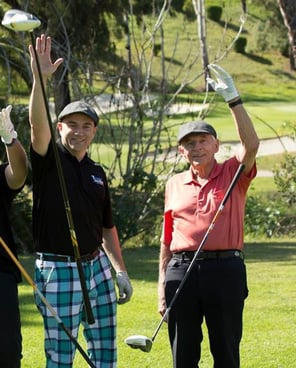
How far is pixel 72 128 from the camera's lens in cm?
514

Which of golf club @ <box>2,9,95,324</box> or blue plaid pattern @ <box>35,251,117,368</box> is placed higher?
golf club @ <box>2,9,95,324</box>

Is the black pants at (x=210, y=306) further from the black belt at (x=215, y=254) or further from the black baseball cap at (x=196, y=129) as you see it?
the black baseball cap at (x=196, y=129)

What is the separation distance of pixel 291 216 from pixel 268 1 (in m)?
23.4

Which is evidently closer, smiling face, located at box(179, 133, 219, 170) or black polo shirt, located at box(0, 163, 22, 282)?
black polo shirt, located at box(0, 163, 22, 282)

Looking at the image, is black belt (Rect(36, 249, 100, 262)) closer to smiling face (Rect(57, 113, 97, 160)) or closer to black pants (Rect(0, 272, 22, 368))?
black pants (Rect(0, 272, 22, 368))

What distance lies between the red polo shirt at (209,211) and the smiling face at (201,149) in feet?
0.26

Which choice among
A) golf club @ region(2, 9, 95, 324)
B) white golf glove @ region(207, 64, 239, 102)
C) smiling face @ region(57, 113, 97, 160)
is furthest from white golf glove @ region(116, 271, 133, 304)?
white golf glove @ region(207, 64, 239, 102)

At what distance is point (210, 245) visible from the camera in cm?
520

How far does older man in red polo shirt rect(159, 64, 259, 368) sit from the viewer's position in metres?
5.20

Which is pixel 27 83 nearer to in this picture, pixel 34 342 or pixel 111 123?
pixel 111 123

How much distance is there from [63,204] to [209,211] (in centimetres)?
78

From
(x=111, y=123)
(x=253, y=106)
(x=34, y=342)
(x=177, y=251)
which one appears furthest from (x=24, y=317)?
(x=253, y=106)

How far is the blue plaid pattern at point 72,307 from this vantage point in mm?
5016

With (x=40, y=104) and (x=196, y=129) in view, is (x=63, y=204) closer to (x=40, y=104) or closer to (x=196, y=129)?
(x=40, y=104)
